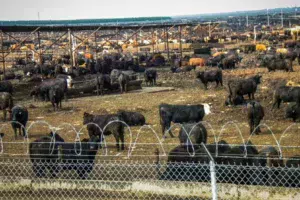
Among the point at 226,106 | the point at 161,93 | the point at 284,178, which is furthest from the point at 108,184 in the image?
the point at 161,93

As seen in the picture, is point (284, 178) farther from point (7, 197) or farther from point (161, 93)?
point (161, 93)

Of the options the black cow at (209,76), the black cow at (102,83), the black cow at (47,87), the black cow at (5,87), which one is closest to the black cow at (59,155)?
the black cow at (47,87)

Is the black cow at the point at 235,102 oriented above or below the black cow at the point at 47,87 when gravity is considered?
Answer: below

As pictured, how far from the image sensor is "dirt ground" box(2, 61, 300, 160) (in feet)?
53.6

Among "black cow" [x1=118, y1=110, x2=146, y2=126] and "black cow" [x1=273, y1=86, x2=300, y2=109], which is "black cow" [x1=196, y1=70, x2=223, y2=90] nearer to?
"black cow" [x1=273, y1=86, x2=300, y2=109]

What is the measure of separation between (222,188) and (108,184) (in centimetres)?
252

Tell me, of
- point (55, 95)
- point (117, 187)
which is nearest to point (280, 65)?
point (55, 95)

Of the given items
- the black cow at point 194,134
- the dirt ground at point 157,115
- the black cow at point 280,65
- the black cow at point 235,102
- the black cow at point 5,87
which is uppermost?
the black cow at point 280,65

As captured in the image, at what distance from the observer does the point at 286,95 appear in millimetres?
21547

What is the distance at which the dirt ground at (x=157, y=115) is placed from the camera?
16.3 metres

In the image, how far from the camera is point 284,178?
1092 cm

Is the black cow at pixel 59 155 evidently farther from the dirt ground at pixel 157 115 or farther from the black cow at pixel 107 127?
the black cow at pixel 107 127

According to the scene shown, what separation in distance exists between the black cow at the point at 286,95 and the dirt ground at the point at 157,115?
0.43 metres

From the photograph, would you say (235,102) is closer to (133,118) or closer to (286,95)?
(286,95)
